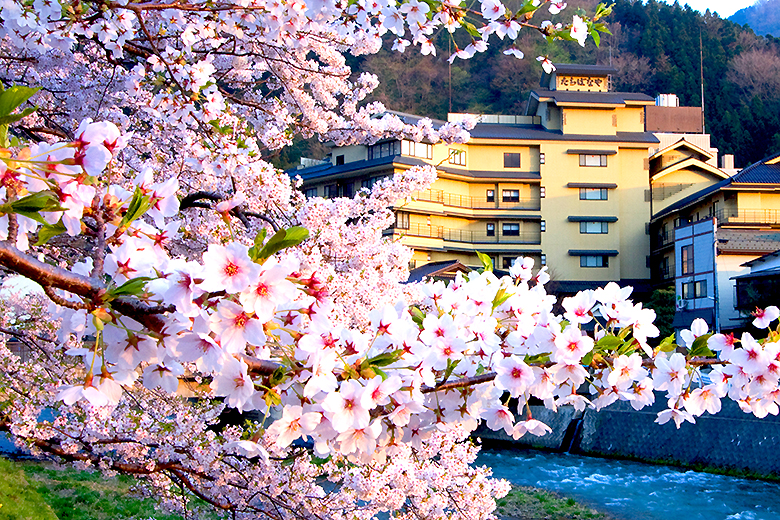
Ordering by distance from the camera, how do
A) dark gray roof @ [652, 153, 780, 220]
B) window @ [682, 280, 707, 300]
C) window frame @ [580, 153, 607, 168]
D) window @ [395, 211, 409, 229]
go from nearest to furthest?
window @ [682, 280, 707, 300], dark gray roof @ [652, 153, 780, 220], window @ [395, 211, 409, 229], window frame @ [580, 153, 607, 168]

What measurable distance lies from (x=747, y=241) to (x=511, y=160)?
12335 millimetres

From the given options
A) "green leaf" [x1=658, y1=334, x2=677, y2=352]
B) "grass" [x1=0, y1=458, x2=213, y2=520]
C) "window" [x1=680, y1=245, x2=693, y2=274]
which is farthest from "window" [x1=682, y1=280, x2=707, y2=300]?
"green leaf" [x1=658, y1=334, x2=677, y2=352]

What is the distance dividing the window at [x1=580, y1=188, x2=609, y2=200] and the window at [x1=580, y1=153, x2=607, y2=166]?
1.33 meters

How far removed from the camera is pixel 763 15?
3499 inches

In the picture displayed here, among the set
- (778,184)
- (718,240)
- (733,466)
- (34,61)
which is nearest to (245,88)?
(34,61)

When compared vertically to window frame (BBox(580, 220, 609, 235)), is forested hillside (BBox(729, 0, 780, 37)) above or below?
above

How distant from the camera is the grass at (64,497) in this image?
7223mm

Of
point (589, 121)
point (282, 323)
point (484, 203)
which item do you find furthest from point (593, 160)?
point (282, 323)

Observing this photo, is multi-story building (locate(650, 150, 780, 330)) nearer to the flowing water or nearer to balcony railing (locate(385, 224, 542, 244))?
balcony railing (locate(385, 224, 542, 244))

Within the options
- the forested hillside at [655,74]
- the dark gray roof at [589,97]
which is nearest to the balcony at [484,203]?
the dark gray roof at [589,97]

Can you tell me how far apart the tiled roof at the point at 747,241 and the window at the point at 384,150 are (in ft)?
49.1

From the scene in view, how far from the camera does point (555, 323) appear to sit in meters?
1.80

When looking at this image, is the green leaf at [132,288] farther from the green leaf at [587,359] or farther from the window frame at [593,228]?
the window frame at [593,228]

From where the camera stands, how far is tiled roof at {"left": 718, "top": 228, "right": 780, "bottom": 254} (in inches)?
990
